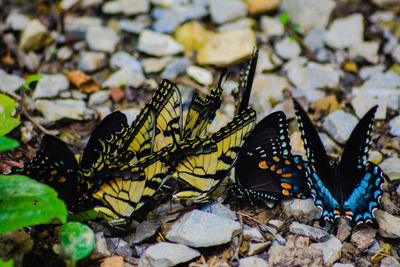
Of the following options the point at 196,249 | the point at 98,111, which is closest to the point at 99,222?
the point at 196,249

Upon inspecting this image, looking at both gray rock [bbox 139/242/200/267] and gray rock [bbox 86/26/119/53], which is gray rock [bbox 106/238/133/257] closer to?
gray rock [bbox 139/242/200/267]

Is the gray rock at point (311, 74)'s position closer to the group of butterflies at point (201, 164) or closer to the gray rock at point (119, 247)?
the group of butterflies at point (201, 164)

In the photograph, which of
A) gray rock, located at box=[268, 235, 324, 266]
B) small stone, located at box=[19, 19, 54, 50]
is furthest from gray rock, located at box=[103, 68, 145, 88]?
gray rock, located at box=[268, 235, 324, 266]

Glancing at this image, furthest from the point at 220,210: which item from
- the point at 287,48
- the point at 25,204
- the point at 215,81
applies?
the point at 287,48

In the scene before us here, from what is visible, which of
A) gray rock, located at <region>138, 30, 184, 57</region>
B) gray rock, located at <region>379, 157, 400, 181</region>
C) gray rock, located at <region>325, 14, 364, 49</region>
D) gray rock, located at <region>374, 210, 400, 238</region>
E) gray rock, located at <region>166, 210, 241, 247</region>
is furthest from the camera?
gray rock, located at <region>325, 14, 364, 49</region>

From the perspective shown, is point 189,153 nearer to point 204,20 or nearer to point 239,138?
point 239,138

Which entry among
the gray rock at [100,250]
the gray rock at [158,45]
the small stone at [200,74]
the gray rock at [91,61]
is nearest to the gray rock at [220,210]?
the gray rock at [100,250]
